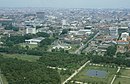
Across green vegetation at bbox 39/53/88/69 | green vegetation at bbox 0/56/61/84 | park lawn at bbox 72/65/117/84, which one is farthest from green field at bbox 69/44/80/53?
green vegetation at bbox 0/56/61/84

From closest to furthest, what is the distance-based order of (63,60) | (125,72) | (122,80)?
(122,80) → (125,72) → (63,60)

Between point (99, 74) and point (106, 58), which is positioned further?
point (106, 58)

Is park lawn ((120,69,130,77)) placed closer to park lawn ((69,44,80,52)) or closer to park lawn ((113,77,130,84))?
park lawn ((113,77,130,84))

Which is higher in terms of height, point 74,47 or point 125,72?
point 125,72

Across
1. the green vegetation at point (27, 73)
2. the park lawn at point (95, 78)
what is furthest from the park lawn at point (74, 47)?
the green vegetation at point (27, 73)

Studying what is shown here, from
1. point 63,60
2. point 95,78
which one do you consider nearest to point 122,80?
point 95,78

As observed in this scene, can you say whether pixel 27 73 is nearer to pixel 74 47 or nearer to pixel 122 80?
pixel 122 80

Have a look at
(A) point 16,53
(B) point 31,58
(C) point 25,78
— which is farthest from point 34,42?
(C) point 25,78

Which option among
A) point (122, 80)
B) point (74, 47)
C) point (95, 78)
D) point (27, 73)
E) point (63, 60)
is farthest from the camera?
point (74, 47)

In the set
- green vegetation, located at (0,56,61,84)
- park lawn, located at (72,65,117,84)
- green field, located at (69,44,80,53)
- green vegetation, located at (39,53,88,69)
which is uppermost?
green vegetation, located at (0,56,61,84)

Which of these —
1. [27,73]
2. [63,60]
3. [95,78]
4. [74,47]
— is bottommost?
[74,47]

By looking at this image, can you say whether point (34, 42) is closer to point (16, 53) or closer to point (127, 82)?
point (16, 53)
